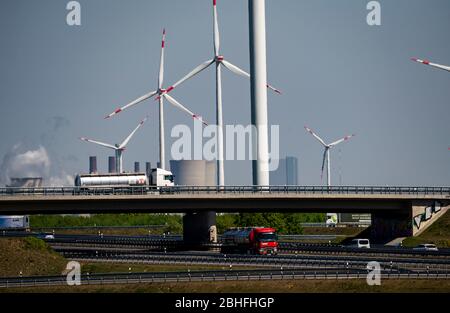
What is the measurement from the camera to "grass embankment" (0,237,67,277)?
144m

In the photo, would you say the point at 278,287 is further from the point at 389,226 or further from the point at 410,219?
the point at 389,226

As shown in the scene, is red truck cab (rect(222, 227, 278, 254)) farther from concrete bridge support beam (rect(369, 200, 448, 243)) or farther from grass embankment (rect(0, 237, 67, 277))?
concrete bridge support beam (rect(369, 200, 448, 243))

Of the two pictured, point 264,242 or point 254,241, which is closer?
point 264,242

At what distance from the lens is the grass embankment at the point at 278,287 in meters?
110

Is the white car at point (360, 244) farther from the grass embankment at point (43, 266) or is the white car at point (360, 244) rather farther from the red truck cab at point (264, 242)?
the grass embankment at point (43, 266)

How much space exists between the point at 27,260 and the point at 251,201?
1517 inches

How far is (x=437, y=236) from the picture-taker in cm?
17750

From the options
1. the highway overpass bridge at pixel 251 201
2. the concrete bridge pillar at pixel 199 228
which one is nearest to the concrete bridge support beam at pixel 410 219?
the highway overpass bridge at pixel 251 201

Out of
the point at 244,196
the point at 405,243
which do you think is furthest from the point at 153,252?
the point at 405,243

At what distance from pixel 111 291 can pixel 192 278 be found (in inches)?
357

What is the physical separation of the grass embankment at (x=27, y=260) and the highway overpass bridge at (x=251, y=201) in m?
7.76
